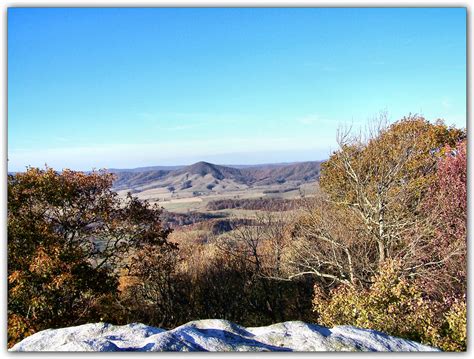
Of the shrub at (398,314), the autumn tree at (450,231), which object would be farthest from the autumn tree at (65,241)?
the autumn tree at (450,231)

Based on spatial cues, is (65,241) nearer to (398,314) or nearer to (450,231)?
(398,314)

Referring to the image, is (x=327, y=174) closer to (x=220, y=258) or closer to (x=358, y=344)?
(x=220, y=258)

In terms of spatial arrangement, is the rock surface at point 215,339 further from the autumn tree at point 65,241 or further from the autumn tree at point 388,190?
the autumn tree at point 388,190

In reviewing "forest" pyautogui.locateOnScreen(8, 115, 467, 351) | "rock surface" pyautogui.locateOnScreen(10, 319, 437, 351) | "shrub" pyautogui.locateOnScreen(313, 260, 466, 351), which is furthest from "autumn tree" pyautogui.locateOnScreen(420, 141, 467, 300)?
"rock surface" pyautogui.locateOnScreen(10, 319, 437, 351)

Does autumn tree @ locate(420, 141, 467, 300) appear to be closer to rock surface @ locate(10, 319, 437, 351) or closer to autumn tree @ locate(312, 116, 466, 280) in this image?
autumn tree @ locate(312, 116, 466, 280)

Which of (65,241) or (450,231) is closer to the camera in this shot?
(450,231)

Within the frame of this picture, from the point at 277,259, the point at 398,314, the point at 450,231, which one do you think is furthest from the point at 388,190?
the point at 277,259
